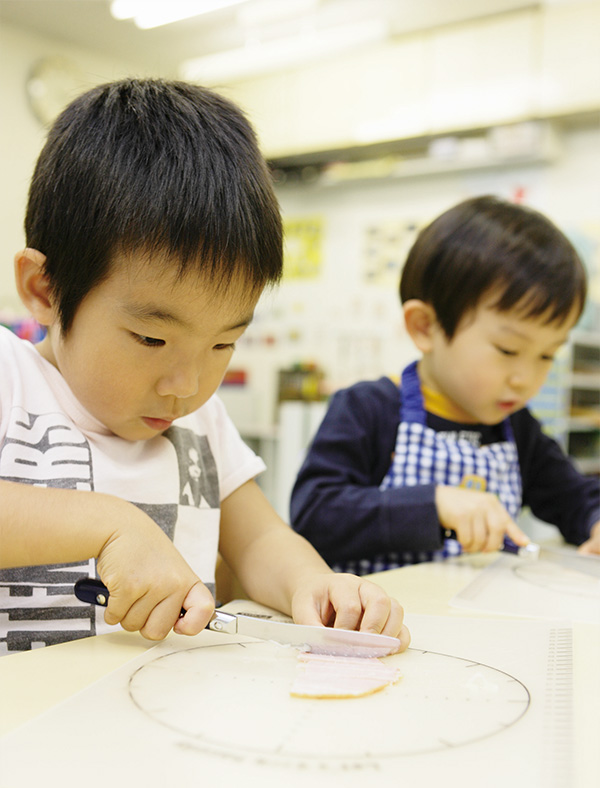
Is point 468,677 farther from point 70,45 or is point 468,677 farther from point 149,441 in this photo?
point 70,45

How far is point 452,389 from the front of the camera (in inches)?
43.0

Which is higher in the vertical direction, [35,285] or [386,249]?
[386,249]

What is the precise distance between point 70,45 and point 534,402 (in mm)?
2893

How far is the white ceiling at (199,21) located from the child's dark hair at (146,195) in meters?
2.91

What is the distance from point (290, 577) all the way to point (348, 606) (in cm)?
11

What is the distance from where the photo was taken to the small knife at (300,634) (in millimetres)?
459

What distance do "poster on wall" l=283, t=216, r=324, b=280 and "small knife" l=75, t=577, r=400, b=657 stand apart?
13.2 feet

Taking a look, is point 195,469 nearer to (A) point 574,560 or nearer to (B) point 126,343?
(B) point 126,343

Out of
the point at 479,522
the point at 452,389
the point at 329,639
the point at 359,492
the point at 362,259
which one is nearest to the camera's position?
the point at 329,639

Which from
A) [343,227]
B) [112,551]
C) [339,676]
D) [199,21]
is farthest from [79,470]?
[343,227]

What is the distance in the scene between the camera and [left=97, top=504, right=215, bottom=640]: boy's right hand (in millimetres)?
464

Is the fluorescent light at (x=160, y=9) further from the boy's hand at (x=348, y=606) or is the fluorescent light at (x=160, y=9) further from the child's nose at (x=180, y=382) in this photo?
the boy's hand at (x=348, y=606)

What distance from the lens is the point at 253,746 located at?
318 mm

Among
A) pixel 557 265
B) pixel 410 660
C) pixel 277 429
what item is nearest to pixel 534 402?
pixel 277 429
